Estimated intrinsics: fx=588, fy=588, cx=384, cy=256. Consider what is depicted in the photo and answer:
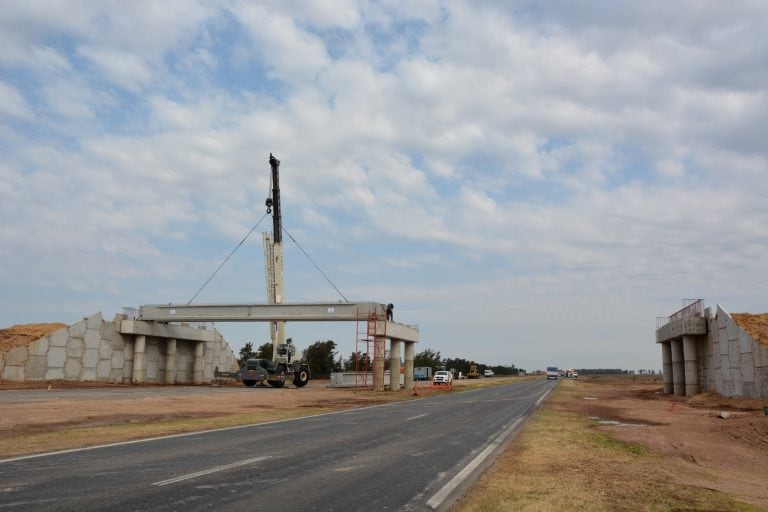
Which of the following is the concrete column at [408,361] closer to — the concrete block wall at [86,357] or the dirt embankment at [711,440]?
the concrete block wall at [86,357]

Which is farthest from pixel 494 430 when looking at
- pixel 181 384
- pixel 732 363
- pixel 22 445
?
pixel 181 384

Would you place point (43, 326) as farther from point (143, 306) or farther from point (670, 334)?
point (670, 334)

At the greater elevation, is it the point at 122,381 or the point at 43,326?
the point at 43,326

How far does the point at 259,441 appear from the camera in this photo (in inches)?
555

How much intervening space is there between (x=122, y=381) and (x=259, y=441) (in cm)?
4357

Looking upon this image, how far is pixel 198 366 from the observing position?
6306 cm

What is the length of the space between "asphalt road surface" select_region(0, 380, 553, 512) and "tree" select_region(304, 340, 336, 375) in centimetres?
8709

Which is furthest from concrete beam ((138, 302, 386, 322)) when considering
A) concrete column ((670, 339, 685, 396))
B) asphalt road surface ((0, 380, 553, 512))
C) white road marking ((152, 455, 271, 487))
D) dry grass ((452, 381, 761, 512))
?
white road marking ((152, 455, 271, 487))

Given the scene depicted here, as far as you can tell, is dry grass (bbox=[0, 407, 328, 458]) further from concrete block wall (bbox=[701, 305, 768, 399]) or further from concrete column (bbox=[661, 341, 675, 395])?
concrete column (bbox=[661, 341, 675, 395])

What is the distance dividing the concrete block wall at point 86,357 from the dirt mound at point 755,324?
45.9m

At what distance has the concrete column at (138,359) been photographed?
52875mm

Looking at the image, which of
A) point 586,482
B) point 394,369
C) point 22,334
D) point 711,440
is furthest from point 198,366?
point 586,482

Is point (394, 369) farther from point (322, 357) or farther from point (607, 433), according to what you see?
point (322, 357)

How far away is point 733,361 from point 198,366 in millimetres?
50399
